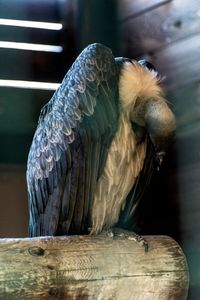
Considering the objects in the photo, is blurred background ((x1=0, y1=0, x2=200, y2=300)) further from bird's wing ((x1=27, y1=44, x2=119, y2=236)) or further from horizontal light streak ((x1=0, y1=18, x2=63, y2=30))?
bird's wing ((x1=27, y1=44, x2=119, y2=236))

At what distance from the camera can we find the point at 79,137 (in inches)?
66.6

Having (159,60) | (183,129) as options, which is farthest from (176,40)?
(183,129)

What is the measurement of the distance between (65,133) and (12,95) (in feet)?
1.43

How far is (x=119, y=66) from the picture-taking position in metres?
1.77

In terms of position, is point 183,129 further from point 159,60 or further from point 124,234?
point 124,234

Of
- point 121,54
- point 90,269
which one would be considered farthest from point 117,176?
point 121,54

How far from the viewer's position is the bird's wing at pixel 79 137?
1.68 meters

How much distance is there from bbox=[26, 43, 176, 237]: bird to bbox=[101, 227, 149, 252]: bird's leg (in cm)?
5

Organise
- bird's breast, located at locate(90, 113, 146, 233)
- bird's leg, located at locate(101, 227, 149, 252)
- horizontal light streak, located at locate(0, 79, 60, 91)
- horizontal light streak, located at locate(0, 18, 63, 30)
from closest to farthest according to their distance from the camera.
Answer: bird's leg, located at locate(101, 227, 149, 252)
bird's breast, located at locate(90, 113, 146, 233)
horizontal light streak, located at locate(0, 18, 63, 30)
horizontal light streak, located at locate(0, 79, 60, 91)

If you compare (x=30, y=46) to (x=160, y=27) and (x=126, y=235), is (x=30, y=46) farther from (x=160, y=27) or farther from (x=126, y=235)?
(x=126, y=235)

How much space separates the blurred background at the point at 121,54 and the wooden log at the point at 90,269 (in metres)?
0.30

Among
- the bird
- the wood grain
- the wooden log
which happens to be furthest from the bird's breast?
the wood grain

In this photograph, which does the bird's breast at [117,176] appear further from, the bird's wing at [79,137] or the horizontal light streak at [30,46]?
the horizontal light streak at [30,46]

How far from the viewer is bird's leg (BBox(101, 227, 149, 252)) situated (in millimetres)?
1662
